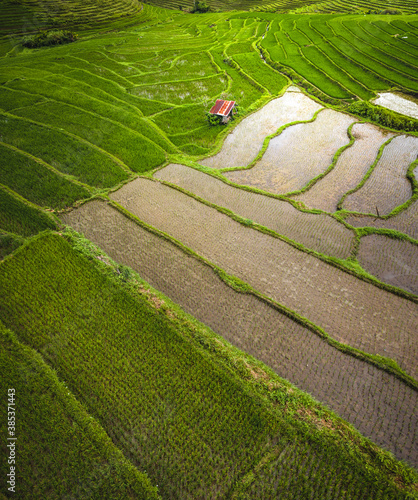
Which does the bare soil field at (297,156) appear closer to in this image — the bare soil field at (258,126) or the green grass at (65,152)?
the bare soil field at (258,126)

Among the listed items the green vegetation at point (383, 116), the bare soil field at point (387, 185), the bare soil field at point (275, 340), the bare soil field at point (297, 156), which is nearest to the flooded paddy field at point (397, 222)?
the bare soil field at point (387, 185)

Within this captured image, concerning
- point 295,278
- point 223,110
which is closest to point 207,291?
point 295,278

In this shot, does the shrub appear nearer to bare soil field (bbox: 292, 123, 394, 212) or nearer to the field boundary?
the field boundary

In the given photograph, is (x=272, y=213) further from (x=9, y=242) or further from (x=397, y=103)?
(x=397, y=103)

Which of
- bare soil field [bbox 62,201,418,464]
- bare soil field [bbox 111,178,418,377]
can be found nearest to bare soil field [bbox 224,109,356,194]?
bare soil field [bbox 111,178,418,377]

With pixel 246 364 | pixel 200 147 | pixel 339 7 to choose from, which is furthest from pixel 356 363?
pixel 339 7

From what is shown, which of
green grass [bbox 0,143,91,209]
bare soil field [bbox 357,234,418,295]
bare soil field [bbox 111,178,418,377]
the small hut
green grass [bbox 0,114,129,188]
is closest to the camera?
bare soil field [bbox 111,178,418,377]
